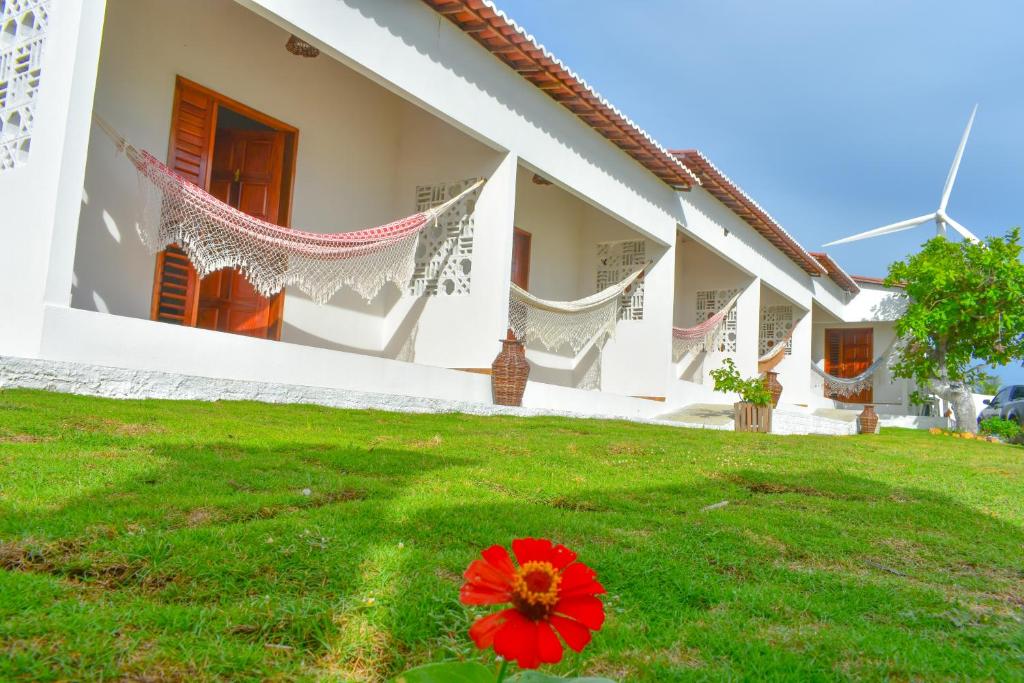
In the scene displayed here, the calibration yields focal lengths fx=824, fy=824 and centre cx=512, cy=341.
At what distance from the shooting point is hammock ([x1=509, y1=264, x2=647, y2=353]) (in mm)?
8641

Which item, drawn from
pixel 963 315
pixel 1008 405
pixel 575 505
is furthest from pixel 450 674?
pixel 1008 405

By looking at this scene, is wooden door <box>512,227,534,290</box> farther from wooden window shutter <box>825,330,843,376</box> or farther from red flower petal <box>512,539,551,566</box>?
wooden window shutter <box>825,330,843,376</box>

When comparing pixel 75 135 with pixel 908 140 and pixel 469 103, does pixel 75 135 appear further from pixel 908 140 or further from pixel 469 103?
pixel 908 140

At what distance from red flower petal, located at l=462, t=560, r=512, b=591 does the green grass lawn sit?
772 millimetres

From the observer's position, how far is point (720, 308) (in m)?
A: 14.9

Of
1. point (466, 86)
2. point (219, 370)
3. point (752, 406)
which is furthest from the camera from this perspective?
point (752, 406)

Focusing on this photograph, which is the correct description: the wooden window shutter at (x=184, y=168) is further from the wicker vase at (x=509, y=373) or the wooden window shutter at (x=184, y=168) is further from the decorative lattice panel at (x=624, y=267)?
the decorative lattice panel at (x=624, y=267)

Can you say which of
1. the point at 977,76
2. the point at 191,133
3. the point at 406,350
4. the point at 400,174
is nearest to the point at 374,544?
the point at 191,133

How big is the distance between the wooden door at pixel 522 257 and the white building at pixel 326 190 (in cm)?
3

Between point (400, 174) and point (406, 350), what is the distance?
1979mm

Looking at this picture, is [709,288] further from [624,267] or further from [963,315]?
[963,315]

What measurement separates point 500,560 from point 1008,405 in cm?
1736

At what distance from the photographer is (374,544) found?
2.38 metres

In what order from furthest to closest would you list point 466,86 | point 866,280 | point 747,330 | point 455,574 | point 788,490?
1. point 866,280
2. point 747,330
3. point 466,86
4. point 788,490
5. point 455,574
